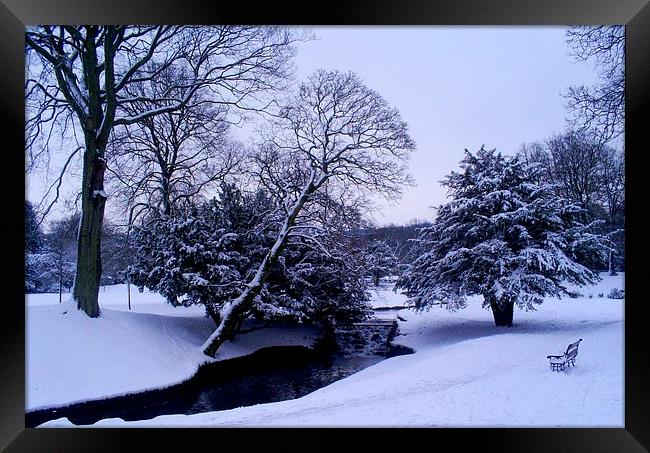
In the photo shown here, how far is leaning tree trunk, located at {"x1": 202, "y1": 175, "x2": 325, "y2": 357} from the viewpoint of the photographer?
5.34m

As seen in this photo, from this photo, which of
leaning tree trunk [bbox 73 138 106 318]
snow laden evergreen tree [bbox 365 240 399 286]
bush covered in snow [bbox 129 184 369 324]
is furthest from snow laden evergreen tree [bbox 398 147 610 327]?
leaning tree trunk [bbox 73 138 106 318]

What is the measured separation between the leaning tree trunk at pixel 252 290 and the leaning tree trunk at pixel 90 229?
1443 mm

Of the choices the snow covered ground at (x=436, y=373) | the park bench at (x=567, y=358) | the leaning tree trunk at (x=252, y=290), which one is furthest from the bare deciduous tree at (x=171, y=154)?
the park bench at (x=567, y=358)

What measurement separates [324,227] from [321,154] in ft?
2.97

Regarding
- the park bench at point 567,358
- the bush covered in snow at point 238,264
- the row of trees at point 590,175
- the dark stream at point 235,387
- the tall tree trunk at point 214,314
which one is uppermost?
the row of trees at point 590,175

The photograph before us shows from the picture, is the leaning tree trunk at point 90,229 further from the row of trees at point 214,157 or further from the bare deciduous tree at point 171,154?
the bare deciduous tree at point 171,154

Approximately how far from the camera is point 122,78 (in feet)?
16.8

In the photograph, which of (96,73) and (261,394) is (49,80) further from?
(261,394)

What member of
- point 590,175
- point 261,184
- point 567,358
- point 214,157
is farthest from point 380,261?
point 590,175

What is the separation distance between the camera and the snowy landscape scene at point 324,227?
4680 millimetres

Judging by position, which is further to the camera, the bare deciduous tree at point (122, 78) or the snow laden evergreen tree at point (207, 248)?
the snow laden evergreen tree at point (207, 248)

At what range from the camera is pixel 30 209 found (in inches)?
187
